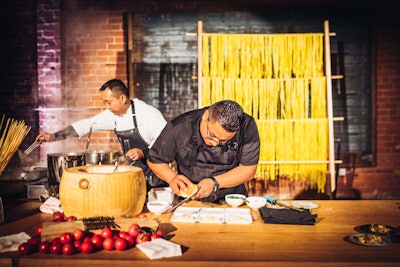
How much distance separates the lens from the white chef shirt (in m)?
4.39

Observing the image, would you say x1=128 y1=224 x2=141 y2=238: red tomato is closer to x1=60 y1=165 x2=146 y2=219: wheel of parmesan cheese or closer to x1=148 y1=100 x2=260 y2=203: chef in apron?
x1=60 y1=165 x2=146 y2=219: wheel of parmesan cheese

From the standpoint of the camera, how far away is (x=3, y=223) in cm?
258

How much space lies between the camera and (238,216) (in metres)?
2.57

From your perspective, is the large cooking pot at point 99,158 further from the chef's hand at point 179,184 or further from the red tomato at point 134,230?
the red tomato at point 134,230

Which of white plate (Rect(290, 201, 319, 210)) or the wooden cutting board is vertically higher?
the wooden cutting board

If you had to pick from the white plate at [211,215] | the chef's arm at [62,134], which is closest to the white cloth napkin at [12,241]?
the white plate at [211,215]

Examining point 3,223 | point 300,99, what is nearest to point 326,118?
point 300,99

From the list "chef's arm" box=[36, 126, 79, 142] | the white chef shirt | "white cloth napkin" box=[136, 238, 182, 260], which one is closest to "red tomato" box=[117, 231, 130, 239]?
"white cloth napkin" box=[136, 238, 182, 260]

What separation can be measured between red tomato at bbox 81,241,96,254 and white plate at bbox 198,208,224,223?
2.33 ft

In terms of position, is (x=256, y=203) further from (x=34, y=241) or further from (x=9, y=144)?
(x=9, y=144)

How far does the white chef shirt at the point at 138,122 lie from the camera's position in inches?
173

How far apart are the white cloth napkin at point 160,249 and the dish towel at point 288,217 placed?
0.72 meters

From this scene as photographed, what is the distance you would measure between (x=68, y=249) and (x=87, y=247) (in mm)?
88

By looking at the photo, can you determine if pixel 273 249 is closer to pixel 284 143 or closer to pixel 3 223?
pixel 3 223
